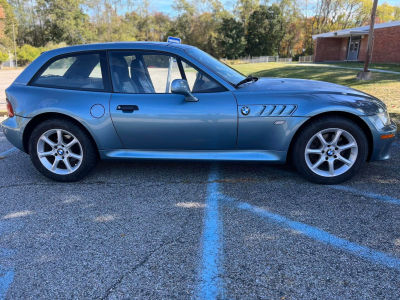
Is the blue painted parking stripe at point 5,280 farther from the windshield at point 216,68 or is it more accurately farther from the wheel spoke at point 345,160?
the wheel spoke at point 345,160

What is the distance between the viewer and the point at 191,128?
356 centimetres

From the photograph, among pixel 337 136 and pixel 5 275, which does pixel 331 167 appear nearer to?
pixel 337 136

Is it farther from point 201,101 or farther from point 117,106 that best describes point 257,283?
point 117,106

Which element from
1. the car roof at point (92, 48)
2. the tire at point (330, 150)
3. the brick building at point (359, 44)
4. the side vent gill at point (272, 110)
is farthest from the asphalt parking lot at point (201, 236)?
the brick building at point (359, 44)

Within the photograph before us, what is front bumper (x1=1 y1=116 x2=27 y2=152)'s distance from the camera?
12.7 ft

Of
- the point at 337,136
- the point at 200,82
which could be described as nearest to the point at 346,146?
the point at 337,136

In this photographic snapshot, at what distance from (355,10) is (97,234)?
257 feet

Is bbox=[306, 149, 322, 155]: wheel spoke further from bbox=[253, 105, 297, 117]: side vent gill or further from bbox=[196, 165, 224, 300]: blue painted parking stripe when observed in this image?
bbox=[196, 165, 224, 300]: blue painted parking stripe

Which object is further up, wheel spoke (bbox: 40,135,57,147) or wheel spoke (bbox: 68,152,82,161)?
wheel spoke (bbox: 40,135,57,147)

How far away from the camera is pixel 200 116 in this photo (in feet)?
11.5

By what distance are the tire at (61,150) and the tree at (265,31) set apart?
236ft

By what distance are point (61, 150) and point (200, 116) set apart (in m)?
1.76

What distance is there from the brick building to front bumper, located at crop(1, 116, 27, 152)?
96.3 ft

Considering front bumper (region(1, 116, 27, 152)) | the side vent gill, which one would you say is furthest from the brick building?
front bumper (region(1, 116, 27, 152))
